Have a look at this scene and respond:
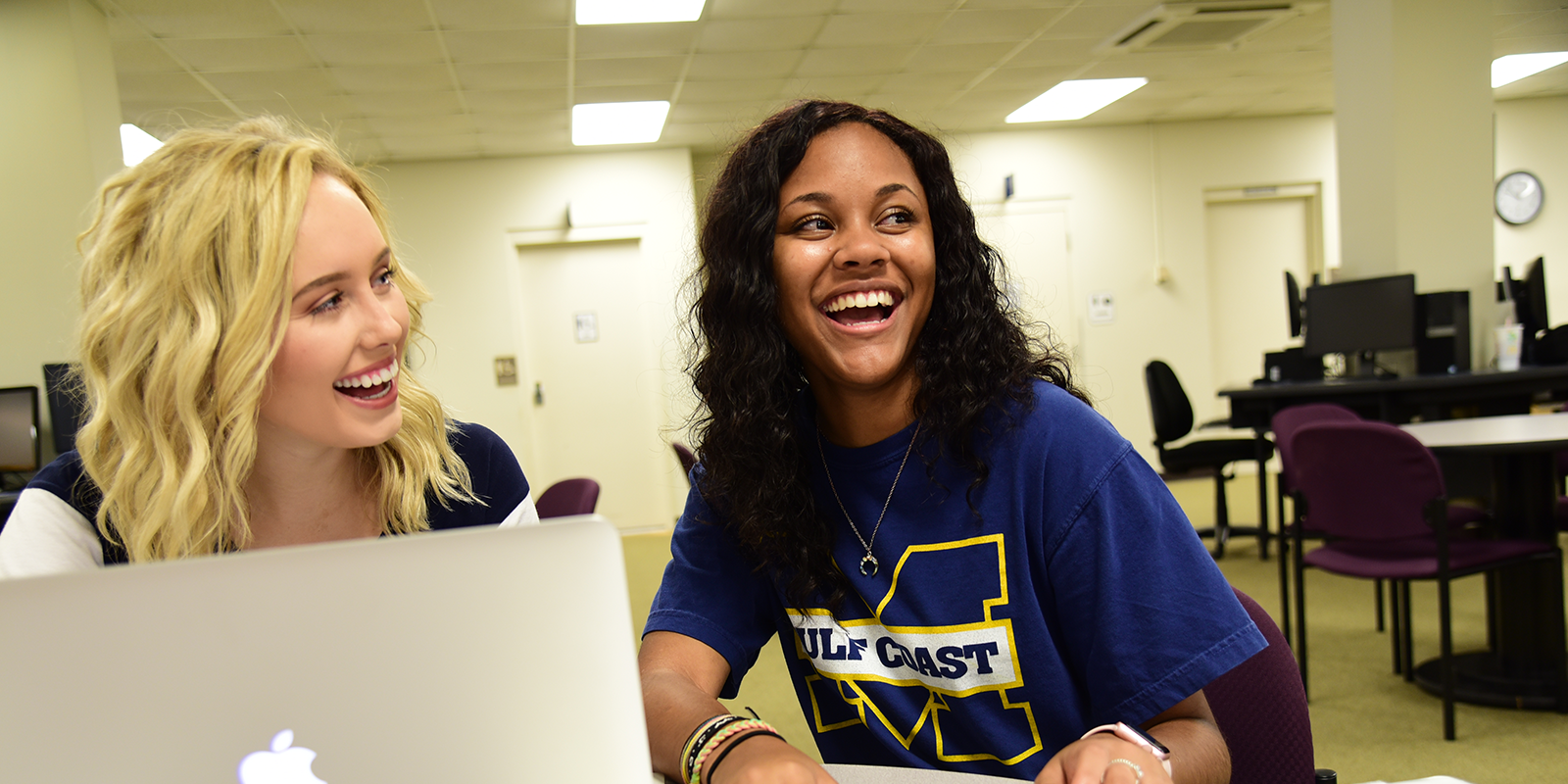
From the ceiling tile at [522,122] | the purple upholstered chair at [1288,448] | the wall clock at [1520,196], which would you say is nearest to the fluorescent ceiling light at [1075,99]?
the ceiling tile at [522,122]

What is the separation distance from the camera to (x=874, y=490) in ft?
3.44

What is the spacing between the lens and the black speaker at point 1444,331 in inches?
166

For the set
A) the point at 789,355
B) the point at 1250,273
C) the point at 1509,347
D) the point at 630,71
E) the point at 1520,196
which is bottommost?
the point at 1509,347

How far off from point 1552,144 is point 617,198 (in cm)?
769

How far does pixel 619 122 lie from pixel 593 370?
1.91 metres

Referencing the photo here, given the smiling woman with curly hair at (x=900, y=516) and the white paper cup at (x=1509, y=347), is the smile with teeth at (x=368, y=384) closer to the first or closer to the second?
the smiling woman with curly hair at (x=900, y=516)

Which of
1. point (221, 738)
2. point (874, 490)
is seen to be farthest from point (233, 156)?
point (874, 490)

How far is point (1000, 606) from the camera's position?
95 centimetres

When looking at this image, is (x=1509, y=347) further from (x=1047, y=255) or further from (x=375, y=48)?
(x=375, y=48)

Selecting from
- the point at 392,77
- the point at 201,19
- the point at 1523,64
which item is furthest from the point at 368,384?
the point at 1523,64

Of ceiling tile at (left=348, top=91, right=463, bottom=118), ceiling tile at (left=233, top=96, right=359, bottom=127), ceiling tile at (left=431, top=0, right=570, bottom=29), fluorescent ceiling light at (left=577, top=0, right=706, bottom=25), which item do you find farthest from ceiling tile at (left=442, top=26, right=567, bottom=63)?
ceiling tile at (left=233, top=96, right=359, bottom=127)

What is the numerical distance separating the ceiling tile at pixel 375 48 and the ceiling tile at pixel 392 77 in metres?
0.10

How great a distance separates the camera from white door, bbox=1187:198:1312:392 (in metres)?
7.68

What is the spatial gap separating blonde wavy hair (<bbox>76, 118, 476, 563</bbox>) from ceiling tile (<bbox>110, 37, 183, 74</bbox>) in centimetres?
431
